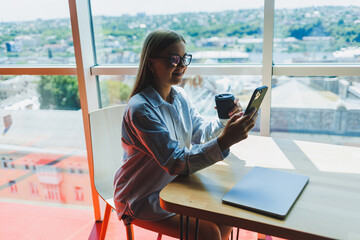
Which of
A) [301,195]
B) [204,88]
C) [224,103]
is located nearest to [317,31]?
[204,88]

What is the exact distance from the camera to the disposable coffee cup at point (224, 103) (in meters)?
1.44

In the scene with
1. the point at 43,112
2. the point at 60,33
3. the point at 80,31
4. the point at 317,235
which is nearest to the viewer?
Answer: the point at 317,235

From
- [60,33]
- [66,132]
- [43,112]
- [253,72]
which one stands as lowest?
[66,132]

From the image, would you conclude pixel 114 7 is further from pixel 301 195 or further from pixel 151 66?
pixel 301 195

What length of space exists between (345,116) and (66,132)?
2.05 metres

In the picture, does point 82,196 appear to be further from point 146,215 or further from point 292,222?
point 292,222

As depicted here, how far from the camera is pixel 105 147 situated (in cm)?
183

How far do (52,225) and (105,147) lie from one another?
1014mm

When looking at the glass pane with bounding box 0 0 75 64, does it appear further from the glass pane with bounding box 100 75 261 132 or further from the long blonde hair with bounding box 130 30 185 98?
the long blonde hair with bounding box 130 30 185 98

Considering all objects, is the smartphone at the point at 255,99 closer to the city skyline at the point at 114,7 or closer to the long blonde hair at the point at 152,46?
the long blonde hair at the point at 152,46

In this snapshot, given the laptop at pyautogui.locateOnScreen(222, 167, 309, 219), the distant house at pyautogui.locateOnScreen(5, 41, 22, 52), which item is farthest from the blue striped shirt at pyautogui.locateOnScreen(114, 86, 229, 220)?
the distant house at pyautogui.locateOnScreen(5, 41, 22, 52)

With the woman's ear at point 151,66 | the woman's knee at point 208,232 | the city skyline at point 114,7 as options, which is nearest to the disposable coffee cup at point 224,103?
the woman's ear at point 151,66

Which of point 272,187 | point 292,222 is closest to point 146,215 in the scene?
point 272,187

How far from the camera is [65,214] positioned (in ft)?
8.48
